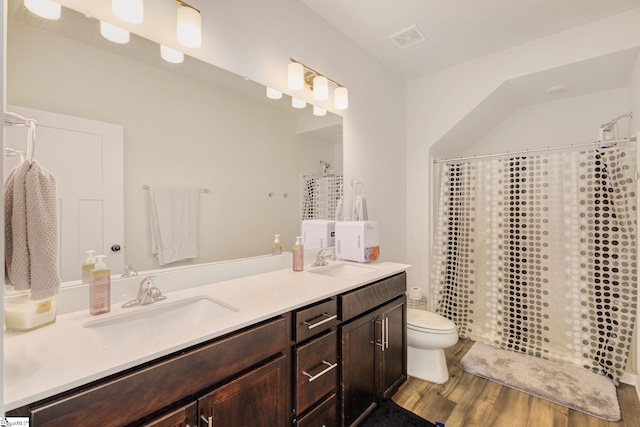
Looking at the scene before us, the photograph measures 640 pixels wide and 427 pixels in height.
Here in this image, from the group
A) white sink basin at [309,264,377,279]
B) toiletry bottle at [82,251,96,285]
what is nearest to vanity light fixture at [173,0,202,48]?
toiletry bottle at [82,251,96,285]

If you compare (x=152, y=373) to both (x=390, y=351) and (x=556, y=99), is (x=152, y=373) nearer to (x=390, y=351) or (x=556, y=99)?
(x=390, y=351)

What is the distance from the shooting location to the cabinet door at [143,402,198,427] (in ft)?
2.61

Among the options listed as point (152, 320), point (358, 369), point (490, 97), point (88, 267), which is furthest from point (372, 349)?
point (490, 97)

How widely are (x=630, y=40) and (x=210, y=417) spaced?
322cm

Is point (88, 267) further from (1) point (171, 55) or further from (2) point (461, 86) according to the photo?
(2) point (461, 86)

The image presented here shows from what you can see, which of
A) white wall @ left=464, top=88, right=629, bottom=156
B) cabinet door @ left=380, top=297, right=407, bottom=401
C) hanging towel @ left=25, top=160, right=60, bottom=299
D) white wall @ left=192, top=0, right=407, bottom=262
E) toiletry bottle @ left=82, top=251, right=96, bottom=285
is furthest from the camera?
white wall @ left=464, top=88, right=629, bottom=156

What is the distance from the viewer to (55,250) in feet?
2.66

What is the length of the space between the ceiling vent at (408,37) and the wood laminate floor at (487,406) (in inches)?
101

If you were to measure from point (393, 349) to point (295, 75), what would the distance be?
1824 mm

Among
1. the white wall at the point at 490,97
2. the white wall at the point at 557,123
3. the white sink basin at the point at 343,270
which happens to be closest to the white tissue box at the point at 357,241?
the white sink basin at the point at 343,270

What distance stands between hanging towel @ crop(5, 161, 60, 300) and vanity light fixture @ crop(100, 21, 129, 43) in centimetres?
73

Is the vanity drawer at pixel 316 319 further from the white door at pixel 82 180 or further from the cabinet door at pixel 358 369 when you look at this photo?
the white door at pixel 82 180

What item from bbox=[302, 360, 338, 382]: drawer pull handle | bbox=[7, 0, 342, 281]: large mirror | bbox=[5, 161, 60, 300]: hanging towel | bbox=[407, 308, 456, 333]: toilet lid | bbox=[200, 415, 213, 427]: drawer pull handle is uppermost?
bbox=[7, 0, 342, 281]: large mirror

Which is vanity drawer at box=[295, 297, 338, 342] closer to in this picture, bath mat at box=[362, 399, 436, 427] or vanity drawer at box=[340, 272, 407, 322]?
vanity drawer at box=[340, 272, 407, 322]
